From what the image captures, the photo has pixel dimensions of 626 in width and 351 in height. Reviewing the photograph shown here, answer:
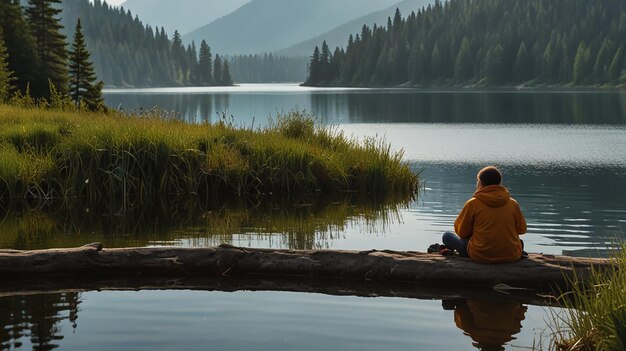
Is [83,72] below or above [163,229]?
above

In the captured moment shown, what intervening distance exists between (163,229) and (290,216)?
3.22 meters

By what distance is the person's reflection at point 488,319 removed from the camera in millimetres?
9133

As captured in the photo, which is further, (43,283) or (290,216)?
(290,216)

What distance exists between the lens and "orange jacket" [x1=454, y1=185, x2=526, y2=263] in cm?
1130

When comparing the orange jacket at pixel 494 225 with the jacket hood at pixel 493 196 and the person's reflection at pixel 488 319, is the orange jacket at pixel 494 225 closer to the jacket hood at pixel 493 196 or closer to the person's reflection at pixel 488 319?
the jacket hood at pixel 493 196

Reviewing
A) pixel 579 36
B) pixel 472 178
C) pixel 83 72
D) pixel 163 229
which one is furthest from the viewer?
pixel 579 36

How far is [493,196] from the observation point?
11.3 metres

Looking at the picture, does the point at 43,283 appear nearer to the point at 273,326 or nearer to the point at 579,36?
the point at 273,326

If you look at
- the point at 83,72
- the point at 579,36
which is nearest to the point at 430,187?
the point at 83,72

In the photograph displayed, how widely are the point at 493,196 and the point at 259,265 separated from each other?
10.9ft

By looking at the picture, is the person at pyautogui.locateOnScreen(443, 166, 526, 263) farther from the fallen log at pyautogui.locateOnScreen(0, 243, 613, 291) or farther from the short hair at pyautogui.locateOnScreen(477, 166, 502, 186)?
the fallen log at pyautogui.locateOnScreen(0, 243, 613, 291)

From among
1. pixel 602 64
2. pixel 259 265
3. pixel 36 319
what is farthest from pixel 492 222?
pixel 602 64

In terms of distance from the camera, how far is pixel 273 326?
9.73 meters

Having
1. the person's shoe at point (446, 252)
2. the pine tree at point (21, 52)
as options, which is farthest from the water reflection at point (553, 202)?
the pine tree at point (21, 52)
